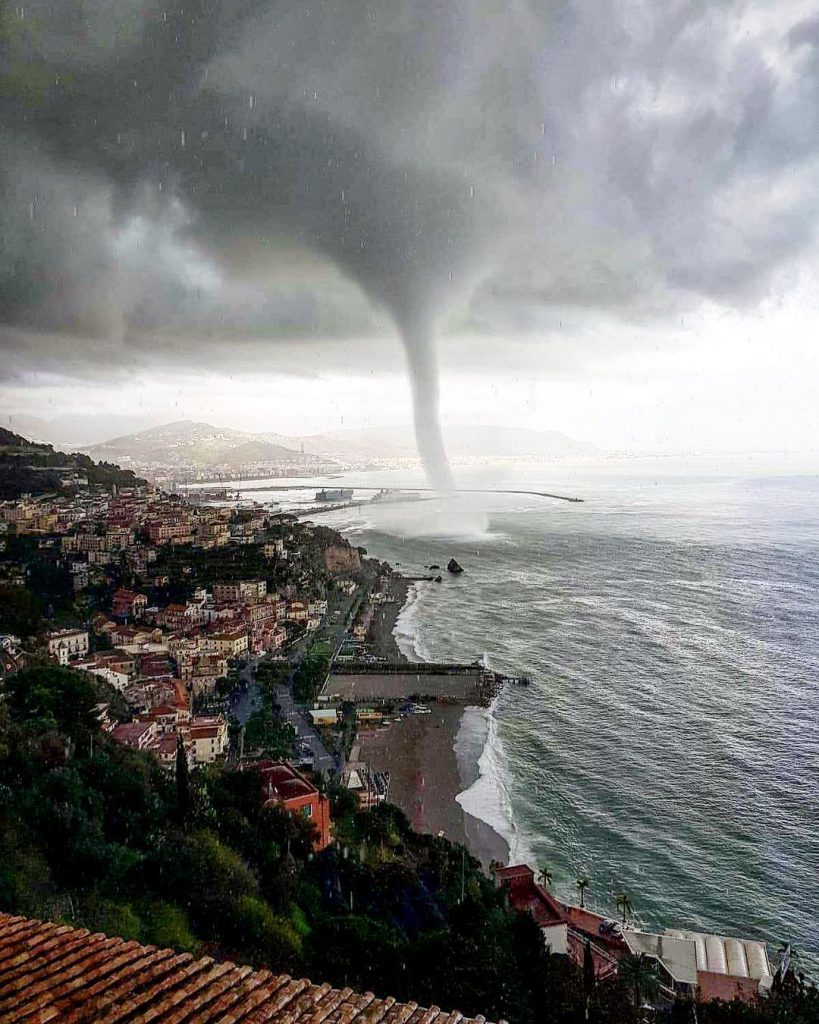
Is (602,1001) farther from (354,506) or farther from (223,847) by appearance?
(354,506)

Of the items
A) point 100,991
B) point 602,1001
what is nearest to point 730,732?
point 602,1001

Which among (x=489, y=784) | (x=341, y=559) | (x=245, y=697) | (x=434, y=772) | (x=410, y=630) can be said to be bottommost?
(x=410, y=630)

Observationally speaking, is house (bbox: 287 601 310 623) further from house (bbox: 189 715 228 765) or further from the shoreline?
house (bbox: 189 715 228 765)

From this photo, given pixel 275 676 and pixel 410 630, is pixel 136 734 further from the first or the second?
pixel 410 630

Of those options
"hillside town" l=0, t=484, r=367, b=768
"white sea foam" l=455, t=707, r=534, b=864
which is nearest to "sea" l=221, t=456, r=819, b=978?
"white sea foam" l=455, t=707, r=534, b=864

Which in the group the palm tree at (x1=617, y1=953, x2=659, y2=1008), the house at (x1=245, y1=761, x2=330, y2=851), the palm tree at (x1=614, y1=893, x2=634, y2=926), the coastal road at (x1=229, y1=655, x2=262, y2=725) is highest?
the house at (x1=245, y1=761, x2=330, y2=851)

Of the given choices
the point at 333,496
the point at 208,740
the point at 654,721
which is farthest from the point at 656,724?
the point at 333,496
